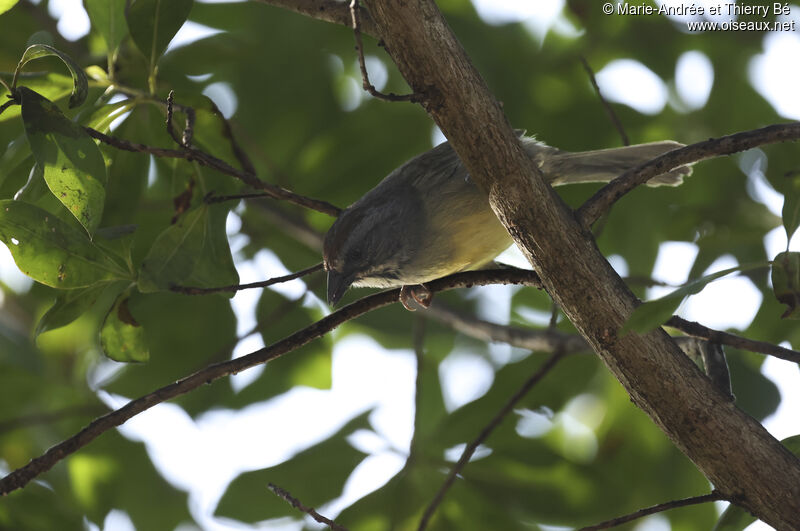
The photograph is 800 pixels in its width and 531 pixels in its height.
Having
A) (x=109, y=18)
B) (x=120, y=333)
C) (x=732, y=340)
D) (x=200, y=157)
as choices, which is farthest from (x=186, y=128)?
(x=732, y=340)

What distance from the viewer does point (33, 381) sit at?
168 inches

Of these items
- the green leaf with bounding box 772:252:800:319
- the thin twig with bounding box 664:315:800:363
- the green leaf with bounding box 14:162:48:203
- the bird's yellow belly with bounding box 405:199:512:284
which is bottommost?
the thin twig with bounding box 664:315:800:363

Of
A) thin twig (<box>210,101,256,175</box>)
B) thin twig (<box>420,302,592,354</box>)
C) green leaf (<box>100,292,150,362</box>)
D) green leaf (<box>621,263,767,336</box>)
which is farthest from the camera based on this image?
thin twig (<box>420,302,592,354</box>)

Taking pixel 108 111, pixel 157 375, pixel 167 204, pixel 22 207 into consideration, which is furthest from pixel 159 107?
pixel 157 375

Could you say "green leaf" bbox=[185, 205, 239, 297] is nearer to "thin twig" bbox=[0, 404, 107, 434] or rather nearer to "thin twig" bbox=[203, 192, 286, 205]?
"thin twig" bbox=[203, 192, 286, 205]

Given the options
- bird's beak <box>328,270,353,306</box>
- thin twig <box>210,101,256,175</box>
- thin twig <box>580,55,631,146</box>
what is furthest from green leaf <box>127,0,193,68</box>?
thin twig <box>580,55,631,146</box>

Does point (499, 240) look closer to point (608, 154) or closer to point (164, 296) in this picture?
point (608, 154)

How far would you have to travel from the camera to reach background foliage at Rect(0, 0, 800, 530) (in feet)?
12.1

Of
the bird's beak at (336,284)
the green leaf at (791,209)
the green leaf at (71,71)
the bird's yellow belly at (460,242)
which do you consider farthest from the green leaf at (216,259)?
the green leaf at (791,209)

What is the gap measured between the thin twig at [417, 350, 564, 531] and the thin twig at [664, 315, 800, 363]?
3.52 ft

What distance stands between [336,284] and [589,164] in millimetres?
1289

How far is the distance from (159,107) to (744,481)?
2.33 meters

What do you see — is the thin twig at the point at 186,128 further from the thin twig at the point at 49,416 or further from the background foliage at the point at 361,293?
the thin twig at the point at 49,416

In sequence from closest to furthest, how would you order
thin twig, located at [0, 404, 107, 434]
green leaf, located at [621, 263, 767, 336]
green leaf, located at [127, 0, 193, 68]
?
green leaf, located at [621, 263, 767, 336] → green leaf, located at [127, 0, 193, 68] → thin twig, located at [0, 404, 107, 434]
